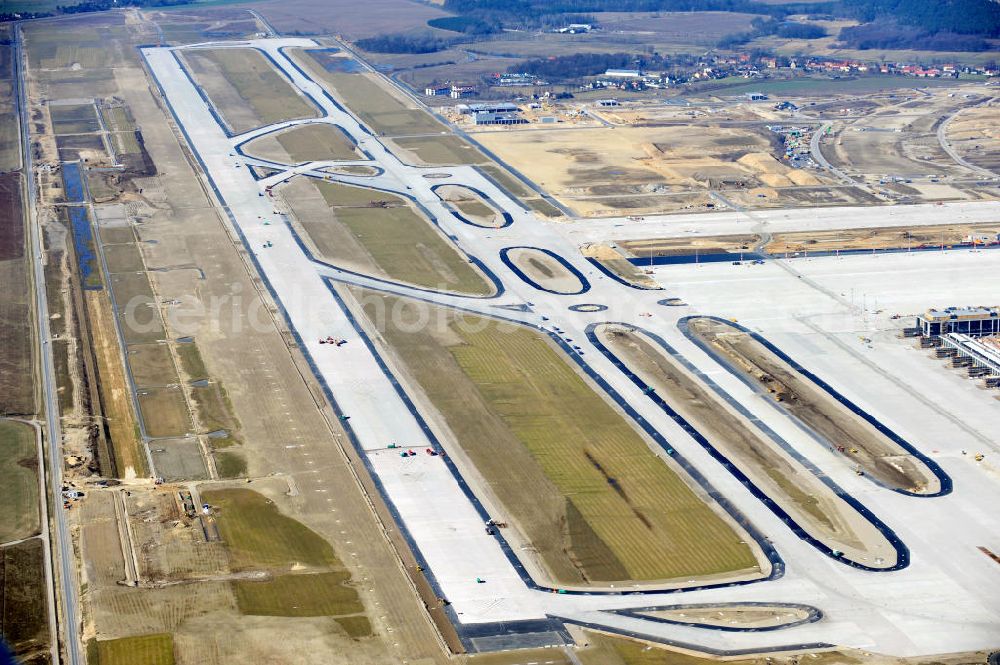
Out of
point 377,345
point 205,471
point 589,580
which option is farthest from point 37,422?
point 589,580

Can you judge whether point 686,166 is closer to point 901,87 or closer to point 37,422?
point 901,87

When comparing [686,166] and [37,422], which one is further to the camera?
[686,166]

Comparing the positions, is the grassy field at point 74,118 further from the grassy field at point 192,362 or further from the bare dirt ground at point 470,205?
the grassy field at point 192,362

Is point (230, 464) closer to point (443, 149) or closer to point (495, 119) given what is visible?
point (443, 149)

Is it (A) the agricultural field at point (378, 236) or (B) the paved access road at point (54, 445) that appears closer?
(B) the paved access road at point (54, 445)

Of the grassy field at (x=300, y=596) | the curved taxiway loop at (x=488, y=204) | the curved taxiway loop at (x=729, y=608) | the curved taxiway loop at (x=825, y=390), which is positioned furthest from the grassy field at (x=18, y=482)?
the curved taxiway loop at (x=488, y=204)
